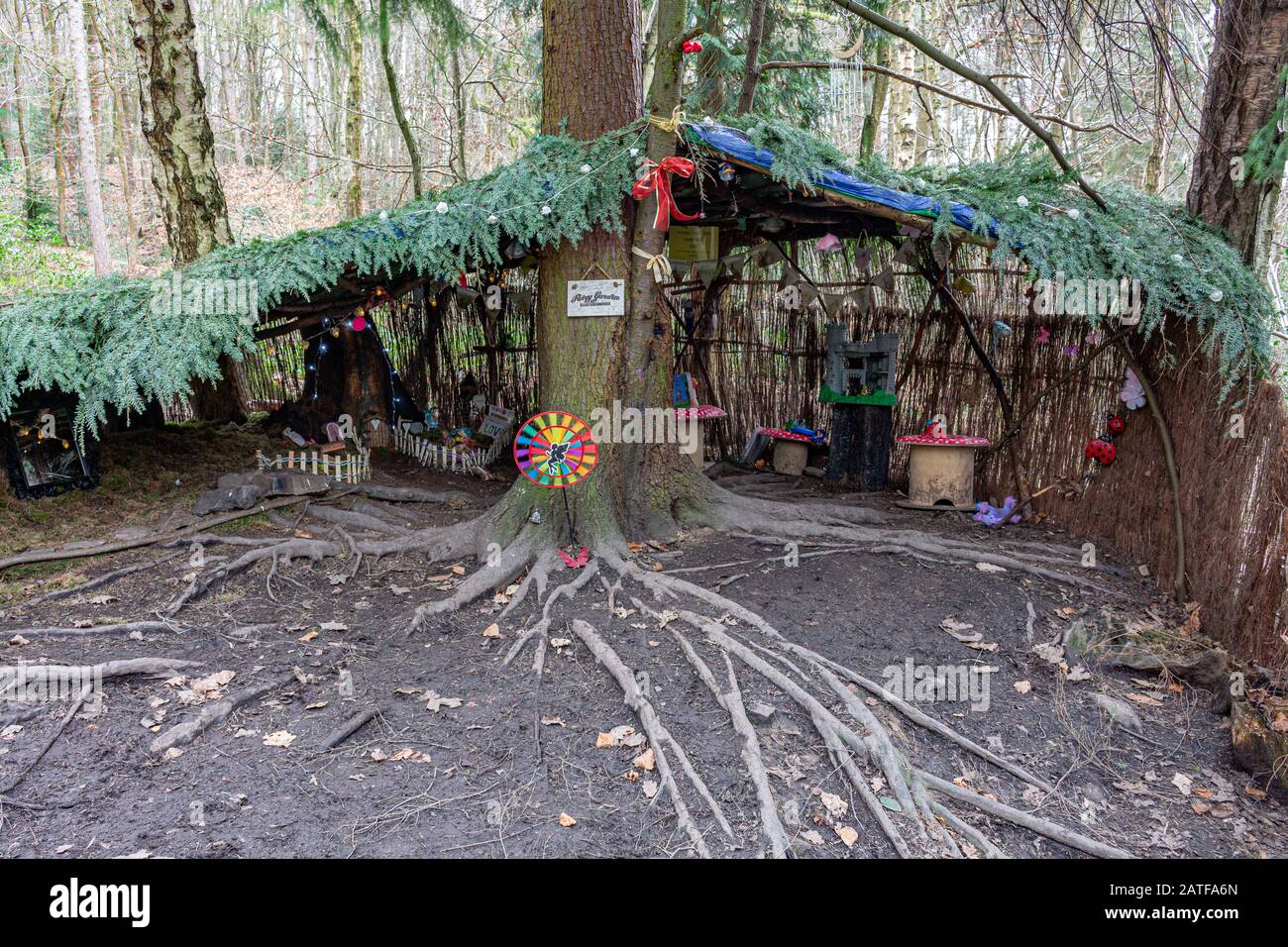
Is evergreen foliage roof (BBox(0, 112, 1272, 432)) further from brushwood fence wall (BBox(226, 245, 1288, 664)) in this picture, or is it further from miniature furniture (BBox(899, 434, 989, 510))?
miniature furniture (BBox(899, 434, 989, 510))

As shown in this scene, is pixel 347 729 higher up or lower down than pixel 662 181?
lower down

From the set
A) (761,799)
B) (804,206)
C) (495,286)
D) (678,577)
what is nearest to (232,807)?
(761,799)

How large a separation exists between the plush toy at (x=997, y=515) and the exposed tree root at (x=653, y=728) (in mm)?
3688

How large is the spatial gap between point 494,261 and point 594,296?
674 mm

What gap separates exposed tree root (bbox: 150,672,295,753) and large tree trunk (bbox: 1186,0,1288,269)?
20.5 ft

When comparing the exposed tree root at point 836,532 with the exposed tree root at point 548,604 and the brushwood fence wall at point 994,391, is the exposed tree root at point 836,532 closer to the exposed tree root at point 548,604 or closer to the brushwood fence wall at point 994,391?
the brushwood fence wall at point 994,391

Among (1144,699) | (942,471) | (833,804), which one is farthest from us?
(942,471)

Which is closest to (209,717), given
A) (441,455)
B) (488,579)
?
(488,579)

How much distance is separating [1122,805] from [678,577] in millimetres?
2511

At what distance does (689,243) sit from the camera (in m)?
6.11

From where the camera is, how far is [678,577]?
4.95 m

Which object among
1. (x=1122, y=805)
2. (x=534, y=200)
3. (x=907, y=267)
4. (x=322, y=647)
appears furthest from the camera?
(x=907, y=267)

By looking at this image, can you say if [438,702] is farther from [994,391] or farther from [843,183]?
[994,391]

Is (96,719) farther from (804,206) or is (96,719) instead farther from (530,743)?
(804,206)
